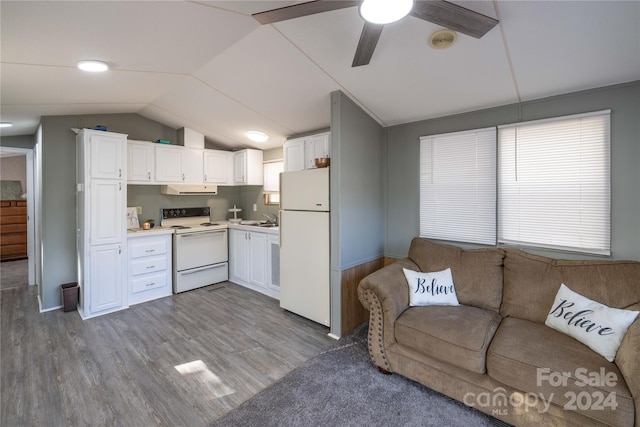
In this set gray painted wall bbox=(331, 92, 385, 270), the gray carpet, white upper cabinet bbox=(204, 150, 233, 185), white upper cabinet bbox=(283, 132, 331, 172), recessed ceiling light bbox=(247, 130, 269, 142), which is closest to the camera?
the gray carpet

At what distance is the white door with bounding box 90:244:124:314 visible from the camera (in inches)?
132

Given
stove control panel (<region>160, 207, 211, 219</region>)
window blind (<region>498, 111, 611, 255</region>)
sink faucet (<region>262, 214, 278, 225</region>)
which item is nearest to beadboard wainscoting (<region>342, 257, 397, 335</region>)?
window blind (<region>498, 111, 611, 255</region>)

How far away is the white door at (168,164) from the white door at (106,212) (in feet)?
2.15

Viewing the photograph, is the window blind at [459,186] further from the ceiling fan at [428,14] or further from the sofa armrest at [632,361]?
the ceiling fan at [428,14]

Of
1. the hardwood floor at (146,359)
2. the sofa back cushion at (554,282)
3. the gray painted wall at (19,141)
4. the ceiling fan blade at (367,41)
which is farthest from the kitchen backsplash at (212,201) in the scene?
the sofa back cushion at (554,282)

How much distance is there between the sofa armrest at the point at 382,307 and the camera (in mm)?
2215

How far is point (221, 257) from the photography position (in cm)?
456

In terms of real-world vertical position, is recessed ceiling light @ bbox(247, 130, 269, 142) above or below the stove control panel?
above

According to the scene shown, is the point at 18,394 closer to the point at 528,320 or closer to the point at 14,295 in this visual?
the point at 14,295

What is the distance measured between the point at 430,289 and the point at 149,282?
140 inches

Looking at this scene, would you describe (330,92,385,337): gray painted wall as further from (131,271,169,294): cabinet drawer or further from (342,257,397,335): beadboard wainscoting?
(131,271,169,294): cabinet drawer

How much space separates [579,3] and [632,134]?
49.4 inches

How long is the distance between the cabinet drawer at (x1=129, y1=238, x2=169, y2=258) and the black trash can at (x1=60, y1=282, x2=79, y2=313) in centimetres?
72

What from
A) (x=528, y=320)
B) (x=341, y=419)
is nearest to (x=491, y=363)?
(x=528, y=320)
